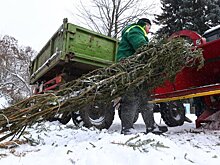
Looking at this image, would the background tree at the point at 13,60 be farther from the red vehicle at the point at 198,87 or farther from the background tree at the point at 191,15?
the red vehicle at the point at 198,87

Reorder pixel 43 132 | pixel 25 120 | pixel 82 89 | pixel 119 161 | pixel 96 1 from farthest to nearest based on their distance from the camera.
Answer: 1. pixel 96 1
2. pixel 43 132
3. pixel 82 89
4. pixel 25 120
5. pixel 119 161

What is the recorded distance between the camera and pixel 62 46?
4.62 metres

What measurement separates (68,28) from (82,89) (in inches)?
80.8

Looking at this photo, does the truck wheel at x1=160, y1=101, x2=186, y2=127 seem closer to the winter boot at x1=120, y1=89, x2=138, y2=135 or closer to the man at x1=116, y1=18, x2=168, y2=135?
the man at x1=116, y1=18, x2=168, y2=135

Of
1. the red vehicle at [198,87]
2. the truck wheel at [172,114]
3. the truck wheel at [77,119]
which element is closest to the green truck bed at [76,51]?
the truck wheel at [77,119]

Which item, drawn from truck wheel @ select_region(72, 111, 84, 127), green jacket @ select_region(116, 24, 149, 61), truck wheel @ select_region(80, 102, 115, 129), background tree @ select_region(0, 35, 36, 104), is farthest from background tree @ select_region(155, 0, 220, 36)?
background tree @ select_region(0, 35, 36, 104)

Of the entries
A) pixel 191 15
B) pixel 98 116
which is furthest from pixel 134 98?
pixel 191 15

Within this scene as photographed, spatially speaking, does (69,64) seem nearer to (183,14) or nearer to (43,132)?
(43,132)

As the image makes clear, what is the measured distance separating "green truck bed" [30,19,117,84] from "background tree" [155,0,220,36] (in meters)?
12.6

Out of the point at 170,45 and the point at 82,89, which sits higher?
the point at 170,45

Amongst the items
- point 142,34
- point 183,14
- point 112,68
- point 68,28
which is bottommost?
point 112,68

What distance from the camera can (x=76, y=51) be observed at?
473 centimetres

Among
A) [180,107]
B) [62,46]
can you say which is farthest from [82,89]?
[180,107]

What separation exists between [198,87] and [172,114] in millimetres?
2172
